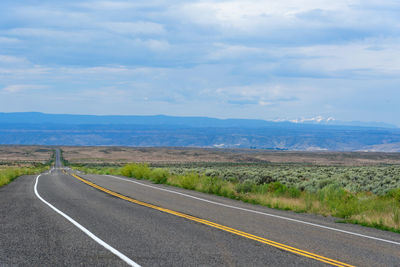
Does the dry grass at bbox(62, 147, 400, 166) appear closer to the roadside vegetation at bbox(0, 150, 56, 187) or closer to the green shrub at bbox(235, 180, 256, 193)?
the roadside vegetation at bbox(0, 150, 56, 187)

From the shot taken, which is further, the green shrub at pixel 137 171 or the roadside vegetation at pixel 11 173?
the green shrub at pixel 137 171

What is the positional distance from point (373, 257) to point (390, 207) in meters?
5.70

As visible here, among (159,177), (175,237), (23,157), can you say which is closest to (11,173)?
(159,177)

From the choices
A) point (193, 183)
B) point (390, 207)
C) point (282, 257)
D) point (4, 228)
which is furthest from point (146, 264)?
point (193, 183)

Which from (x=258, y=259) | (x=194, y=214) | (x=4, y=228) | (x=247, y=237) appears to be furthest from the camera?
(x=194, y=214)

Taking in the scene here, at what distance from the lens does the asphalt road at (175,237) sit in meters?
7.63

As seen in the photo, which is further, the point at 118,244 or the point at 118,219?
the point at 118,219

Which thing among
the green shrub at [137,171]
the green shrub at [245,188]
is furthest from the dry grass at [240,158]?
the green shrub at [245,188]

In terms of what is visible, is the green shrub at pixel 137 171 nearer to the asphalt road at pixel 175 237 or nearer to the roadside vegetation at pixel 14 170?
the roadside vegetation at pixel 14 170

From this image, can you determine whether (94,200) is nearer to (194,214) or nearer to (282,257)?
(194,214)

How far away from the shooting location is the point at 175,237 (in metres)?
9.39

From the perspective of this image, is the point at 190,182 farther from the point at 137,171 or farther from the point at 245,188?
the point at 137,171

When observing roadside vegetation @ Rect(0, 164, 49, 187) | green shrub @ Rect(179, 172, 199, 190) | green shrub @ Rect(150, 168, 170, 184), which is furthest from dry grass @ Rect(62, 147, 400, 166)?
green shrub @ Rect(179, 172, 199, 190)

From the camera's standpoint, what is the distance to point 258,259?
767 centimetres
